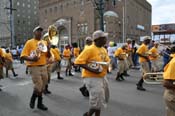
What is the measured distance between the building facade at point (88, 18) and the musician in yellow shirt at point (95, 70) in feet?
159

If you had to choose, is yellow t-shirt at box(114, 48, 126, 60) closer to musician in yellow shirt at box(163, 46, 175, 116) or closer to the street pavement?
the street pavement

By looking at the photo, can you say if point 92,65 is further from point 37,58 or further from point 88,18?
point 88,18

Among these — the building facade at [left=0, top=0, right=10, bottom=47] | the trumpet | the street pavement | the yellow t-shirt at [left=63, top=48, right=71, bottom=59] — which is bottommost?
the street pavement

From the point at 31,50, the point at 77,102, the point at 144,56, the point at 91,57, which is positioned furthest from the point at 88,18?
the point at 91,57

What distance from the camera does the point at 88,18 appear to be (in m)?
60.8

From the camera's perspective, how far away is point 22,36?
98312 mm

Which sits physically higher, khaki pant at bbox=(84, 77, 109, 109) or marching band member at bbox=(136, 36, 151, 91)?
marching band member at bbox=(136, 36, 151, 91)

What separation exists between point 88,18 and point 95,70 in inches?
2216

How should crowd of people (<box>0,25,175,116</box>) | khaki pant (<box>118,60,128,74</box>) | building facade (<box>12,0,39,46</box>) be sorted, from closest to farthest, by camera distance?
crowd of people (<box>0,25,175,116</box>), khaki pant (<box>118,60,128,74</box>), building facade (<box>12,0,39,46</box>)

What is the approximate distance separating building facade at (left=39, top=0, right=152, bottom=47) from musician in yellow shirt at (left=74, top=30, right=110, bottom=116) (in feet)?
159

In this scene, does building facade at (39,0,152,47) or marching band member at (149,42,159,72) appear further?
building facade at (39,0,152,47)

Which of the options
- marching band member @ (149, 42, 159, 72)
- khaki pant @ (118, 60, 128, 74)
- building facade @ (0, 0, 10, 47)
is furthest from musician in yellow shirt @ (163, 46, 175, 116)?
building facade @ (0, 0, 10, 47)

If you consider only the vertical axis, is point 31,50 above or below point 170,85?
above

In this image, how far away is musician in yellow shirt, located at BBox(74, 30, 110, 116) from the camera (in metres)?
4.94
